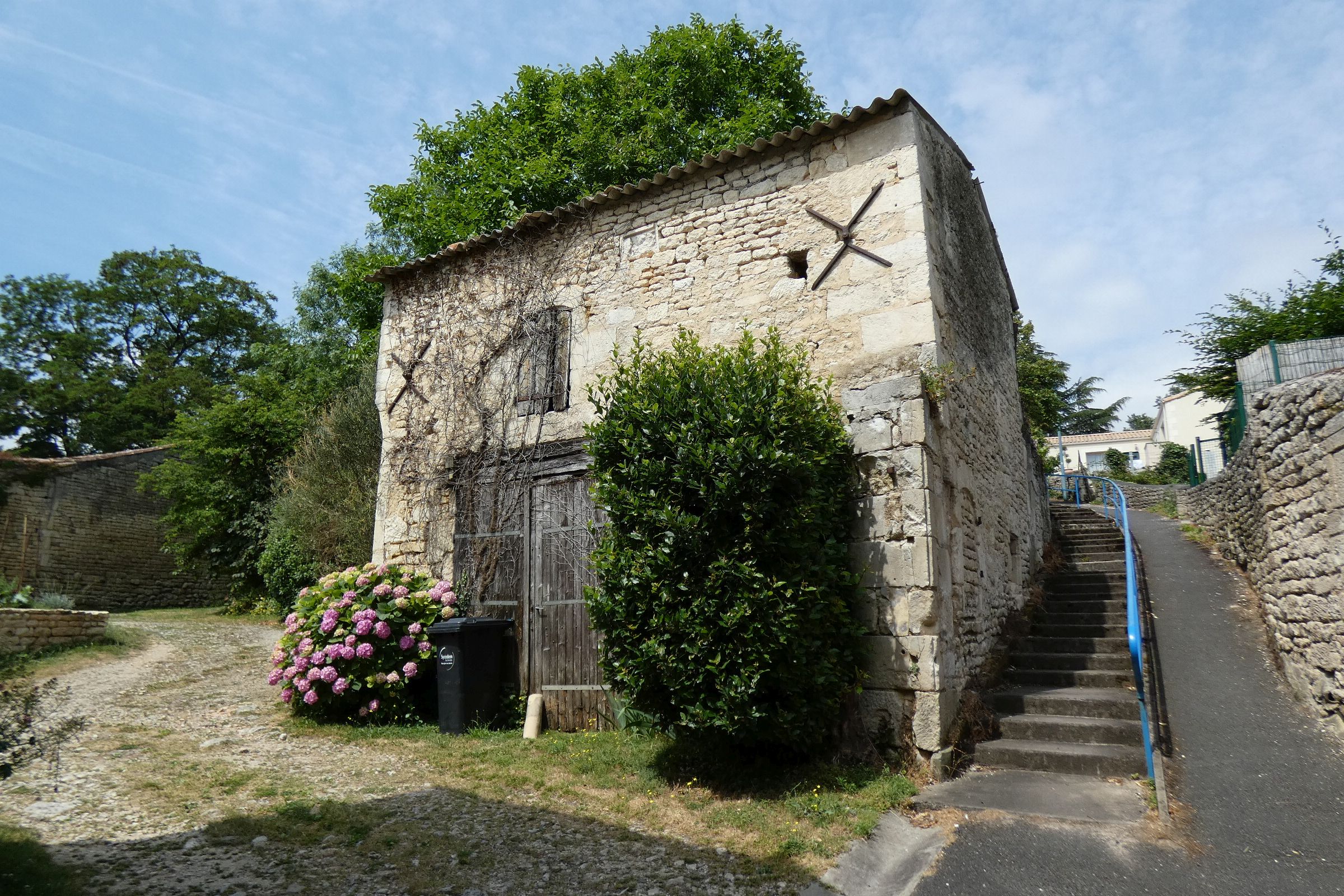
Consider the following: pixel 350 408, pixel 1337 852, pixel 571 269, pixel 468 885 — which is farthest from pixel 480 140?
pixel 1337 852

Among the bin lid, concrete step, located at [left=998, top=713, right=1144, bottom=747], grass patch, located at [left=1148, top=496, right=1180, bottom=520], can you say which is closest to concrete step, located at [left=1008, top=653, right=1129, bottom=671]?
concrete step, located at [left=998, top=713, right=1144, bottom=747]

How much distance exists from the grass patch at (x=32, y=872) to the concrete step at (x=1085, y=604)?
28.1 feet

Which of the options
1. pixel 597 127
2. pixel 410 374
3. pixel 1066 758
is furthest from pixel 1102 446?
pixel 410 374

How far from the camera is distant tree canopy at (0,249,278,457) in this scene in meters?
23.1

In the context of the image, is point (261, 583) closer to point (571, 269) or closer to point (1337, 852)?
point (571, 269)

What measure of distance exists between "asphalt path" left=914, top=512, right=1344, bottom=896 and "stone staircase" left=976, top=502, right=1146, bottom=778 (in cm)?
34

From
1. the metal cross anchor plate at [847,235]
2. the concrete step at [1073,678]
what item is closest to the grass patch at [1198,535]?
the concrete step at [1073,678]

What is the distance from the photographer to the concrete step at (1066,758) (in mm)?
A: 4953

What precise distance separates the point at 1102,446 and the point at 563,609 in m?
37.3

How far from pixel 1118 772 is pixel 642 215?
245 inches

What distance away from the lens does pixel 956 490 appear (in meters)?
6.20

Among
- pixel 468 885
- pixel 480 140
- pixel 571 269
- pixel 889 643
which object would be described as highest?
pixel 480 140

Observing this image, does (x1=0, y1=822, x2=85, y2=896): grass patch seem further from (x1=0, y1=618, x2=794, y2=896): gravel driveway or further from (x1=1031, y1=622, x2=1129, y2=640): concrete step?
(x1=1031, y1=622, x2=1129, y2=640): concrete step

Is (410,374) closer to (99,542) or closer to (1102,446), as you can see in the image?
(99,542)
